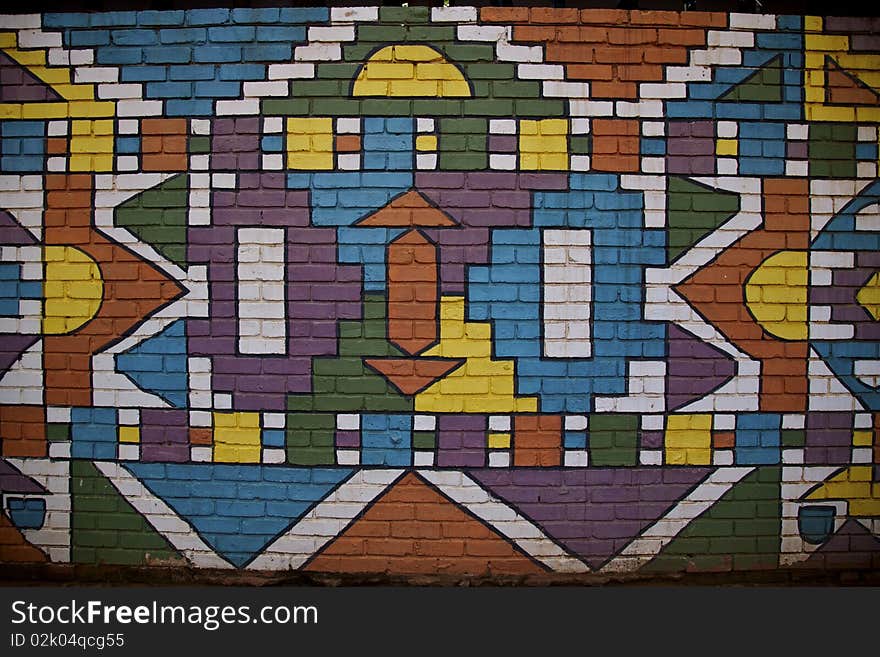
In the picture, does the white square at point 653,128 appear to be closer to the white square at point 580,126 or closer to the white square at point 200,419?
the white square at point 580,126

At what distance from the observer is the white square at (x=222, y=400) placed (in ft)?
11.4

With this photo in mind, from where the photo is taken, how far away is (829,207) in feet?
11.5

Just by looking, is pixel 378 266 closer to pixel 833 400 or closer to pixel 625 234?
pixel 625 234

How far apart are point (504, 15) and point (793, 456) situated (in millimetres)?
2855

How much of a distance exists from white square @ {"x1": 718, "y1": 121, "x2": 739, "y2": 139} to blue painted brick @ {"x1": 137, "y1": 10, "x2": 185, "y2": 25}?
2.99 meters

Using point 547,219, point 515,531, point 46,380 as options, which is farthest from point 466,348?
point 46,380

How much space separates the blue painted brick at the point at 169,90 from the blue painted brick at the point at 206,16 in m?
0.34

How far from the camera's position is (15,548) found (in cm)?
357

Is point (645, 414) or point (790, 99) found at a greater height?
point (790, 99)

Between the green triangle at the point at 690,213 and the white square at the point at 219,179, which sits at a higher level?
the white square at the point at 219,179

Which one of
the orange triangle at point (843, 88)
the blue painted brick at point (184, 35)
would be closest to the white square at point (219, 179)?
the blue painted brick at point (184, 35)

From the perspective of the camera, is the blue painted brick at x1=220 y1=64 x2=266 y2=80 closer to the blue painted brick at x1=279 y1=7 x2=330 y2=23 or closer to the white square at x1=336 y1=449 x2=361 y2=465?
the blue painted brick at x1=279 y1=7 x2=330 y2=23

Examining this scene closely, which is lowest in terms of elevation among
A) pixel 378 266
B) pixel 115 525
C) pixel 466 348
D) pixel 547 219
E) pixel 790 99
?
pixel 115 525

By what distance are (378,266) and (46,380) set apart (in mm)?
1930
